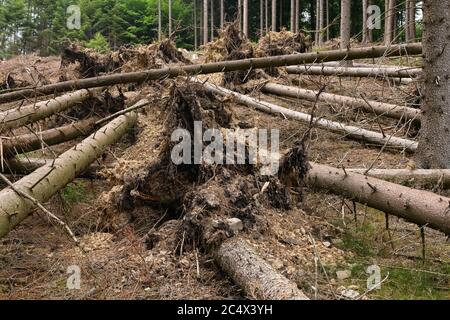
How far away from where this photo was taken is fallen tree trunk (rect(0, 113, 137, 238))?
3.80 m

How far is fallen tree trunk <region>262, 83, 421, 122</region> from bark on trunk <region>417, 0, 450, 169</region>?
54cm

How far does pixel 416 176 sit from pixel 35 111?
4574 mm

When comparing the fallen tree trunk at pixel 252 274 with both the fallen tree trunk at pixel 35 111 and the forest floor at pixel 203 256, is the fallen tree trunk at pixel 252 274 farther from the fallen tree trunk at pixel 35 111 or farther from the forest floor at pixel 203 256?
the fallen tree trunk at pixel 35 111

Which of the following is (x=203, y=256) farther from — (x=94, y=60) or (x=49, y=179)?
(x=94, y=60)

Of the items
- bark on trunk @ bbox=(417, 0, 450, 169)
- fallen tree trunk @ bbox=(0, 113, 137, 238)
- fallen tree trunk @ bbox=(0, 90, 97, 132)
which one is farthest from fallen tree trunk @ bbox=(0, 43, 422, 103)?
fallen tree trunk @ bbox=(0, 113, 137, 238)

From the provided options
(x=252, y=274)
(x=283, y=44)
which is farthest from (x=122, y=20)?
(x=252, y=274)

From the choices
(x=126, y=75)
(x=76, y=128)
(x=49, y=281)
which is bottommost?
(x=49, y=281)

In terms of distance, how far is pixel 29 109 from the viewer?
5730 mm

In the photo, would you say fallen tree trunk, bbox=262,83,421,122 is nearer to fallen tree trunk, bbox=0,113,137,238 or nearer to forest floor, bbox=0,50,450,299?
forest floor, bbox=0,50,450,299

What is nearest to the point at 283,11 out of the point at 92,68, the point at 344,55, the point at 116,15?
the point at 116,15

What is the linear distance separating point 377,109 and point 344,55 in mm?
1562

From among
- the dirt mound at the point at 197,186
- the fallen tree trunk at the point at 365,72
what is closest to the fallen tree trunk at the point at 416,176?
the dirt mound at the point at 197,186
